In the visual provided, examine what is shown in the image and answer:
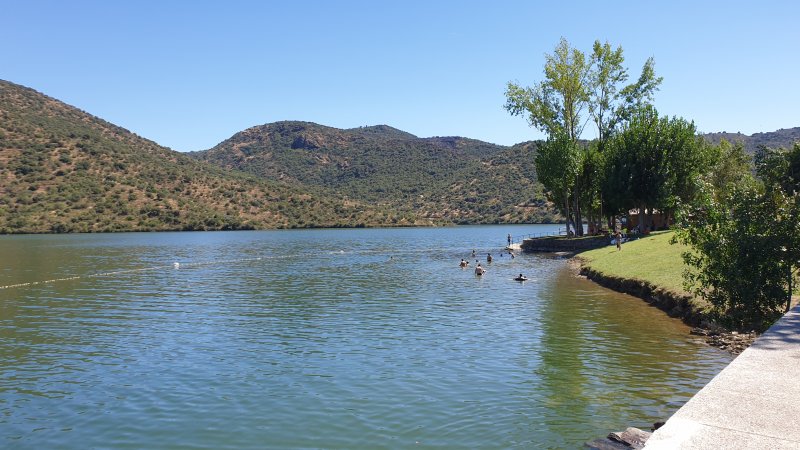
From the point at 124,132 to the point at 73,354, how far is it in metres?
179

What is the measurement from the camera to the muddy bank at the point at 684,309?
63.6ft

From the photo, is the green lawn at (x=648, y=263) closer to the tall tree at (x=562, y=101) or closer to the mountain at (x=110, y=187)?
the tall tree at (x=562, y=101)

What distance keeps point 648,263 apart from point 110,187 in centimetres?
13306

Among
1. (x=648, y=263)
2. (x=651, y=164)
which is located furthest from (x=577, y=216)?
(x=648, y=263)

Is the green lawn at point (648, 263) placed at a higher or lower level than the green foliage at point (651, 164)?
lower

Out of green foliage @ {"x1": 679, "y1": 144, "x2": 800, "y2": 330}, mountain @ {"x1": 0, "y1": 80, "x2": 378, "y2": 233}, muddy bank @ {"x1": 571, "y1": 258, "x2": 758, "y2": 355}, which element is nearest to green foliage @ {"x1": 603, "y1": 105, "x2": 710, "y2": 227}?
muddy bank @ {"x1": 571, "y1": 258, "x2": 758, "y2": 355}

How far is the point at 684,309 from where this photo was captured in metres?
25.1

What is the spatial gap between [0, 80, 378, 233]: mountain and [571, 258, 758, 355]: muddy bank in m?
123

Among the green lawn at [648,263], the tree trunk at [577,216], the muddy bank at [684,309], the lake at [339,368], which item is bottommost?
the lake at [339,368]

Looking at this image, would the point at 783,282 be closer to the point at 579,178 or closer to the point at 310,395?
the point at 310,395

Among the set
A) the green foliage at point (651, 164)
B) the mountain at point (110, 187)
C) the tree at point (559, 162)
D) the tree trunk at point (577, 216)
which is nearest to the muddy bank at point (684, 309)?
the green foliage at point (651, 164)

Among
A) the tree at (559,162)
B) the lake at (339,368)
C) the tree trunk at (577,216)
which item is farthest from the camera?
the tree trunk at (577,216)

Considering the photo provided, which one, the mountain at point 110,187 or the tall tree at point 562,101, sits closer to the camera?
the tall tree at point 562,101

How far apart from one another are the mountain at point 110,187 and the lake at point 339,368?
4240 inches
